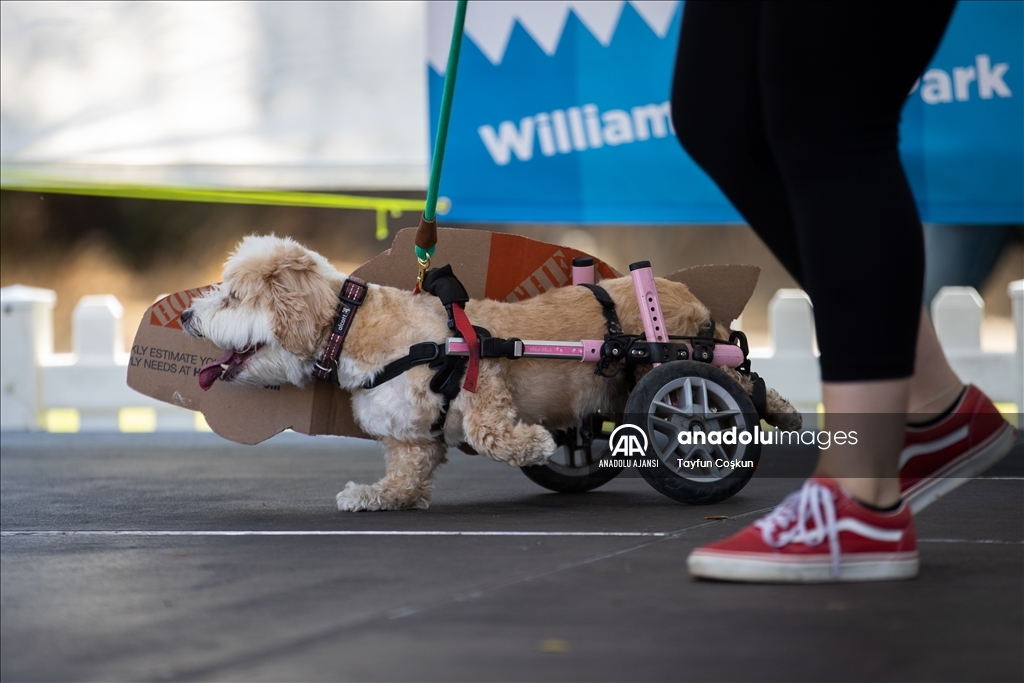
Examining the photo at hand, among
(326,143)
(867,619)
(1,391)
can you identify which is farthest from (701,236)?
(867,619)

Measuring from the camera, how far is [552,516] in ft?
8.57

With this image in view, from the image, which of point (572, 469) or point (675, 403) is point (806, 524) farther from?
point (572, 469)

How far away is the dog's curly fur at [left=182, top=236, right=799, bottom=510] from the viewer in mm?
2814

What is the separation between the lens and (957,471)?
1.95 meters

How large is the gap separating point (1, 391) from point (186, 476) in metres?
3.43

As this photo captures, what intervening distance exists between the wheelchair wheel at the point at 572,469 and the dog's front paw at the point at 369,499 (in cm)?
44

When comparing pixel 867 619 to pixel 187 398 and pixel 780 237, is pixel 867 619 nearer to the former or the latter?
pixel 780 237

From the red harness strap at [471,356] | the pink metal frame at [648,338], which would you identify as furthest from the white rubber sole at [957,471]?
the red harness strap at [471,356]

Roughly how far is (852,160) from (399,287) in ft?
5.63

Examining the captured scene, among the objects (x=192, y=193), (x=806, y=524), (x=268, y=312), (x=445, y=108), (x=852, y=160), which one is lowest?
(x=806, y=524)

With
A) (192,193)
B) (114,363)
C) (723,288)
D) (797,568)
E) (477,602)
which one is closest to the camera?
(477,602)

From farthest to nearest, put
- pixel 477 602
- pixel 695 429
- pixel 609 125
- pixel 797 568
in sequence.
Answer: pixel 609 125, pixel 695 429, pixel 797 568, pixel 477 602

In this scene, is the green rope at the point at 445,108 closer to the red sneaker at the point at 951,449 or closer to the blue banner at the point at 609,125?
the red sneaker at the point at 951,449

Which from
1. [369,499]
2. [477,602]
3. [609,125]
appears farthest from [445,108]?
[609,125]
